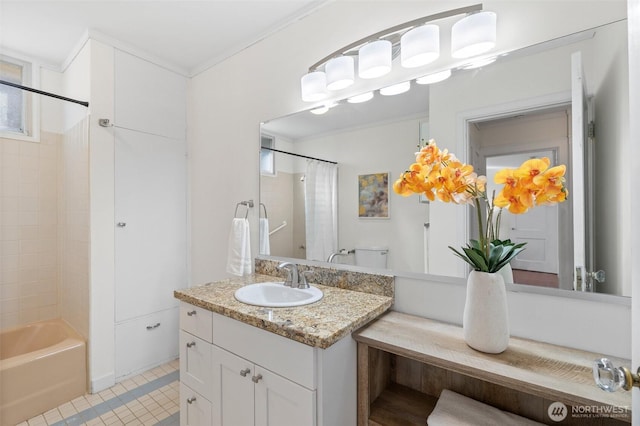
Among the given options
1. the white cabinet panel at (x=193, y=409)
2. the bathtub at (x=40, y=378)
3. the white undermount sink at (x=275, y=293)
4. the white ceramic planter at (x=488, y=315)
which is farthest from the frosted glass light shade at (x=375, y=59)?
the bathtub at (x=40, y=378)

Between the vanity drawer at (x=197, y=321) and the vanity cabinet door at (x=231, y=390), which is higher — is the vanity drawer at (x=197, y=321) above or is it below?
above

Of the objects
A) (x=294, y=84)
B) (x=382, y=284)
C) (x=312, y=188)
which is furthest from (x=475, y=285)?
(x=294, y=84)

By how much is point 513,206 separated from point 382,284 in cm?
69

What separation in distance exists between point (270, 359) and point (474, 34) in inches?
58.3

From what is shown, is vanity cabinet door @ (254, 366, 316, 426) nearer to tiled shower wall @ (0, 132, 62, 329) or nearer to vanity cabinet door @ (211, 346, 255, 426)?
vanity cabinet door @ (211, 346, 255, 426)

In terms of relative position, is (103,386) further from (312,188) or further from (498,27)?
(498,27)

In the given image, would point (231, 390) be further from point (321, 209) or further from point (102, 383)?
point (102, 383)

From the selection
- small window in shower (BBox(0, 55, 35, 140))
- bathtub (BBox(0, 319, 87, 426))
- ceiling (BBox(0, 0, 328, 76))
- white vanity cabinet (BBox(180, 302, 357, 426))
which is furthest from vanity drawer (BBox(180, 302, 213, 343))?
small window in shower (BBox(0, 55, 35, 140))

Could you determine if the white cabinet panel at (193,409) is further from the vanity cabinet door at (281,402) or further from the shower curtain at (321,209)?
the shower curtain at (321,209)

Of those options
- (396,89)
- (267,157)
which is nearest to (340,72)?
(396,89)

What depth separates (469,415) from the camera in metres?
0.97

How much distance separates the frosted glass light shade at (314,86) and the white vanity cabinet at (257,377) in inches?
48.9

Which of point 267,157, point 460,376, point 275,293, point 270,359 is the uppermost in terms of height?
point 267,157

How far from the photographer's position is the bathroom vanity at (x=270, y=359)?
979 mm
